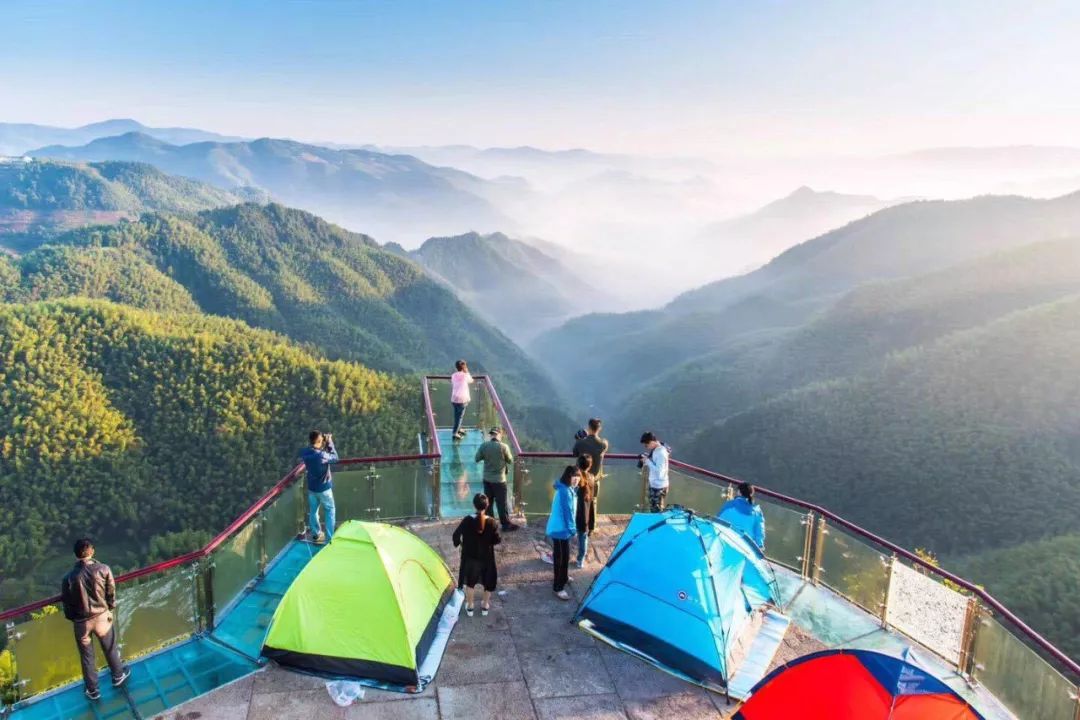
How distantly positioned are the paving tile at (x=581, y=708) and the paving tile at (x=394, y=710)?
1.12 m

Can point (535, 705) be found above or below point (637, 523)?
below

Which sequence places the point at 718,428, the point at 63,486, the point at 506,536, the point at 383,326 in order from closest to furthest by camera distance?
the point at 506,536, the point at 63,486, the point at 718,428, the point at 383,326

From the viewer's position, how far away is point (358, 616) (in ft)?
24.8

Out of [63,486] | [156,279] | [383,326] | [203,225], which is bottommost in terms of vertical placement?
[63,486]

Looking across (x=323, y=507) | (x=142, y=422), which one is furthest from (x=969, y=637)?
(x=142, y=422)

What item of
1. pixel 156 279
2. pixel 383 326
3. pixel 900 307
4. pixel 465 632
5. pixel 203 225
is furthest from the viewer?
pixel 203 225

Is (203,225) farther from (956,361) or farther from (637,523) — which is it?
(637,523)

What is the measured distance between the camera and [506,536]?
427 inches

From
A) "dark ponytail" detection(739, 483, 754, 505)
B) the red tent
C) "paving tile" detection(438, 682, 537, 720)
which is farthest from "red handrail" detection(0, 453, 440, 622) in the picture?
the red tent

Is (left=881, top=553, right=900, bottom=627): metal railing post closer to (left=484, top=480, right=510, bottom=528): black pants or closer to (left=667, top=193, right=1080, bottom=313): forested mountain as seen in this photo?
(left=484, top=480, right=510, bottom=528): black pants

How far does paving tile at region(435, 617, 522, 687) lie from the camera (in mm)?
7547

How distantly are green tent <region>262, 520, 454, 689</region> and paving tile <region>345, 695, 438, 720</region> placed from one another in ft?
0.79

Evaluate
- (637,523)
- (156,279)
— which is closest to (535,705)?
(637,523)

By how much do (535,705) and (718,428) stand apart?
75.8 m
